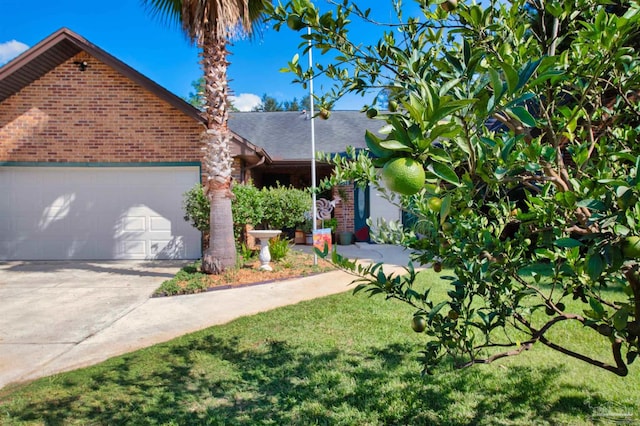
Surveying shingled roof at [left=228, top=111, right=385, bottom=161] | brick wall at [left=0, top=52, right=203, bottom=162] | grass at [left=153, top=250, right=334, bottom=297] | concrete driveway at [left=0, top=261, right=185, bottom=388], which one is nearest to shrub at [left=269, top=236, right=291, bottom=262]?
grass at [left=153, top=250, right=334, bottom=297]

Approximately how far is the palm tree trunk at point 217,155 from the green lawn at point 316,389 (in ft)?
11.9

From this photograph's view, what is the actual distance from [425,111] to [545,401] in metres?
3.25

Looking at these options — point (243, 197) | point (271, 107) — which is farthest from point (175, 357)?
point (271, 107)

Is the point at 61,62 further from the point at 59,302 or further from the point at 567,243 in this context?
the point at 567,243

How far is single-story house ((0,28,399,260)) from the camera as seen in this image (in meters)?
10.5

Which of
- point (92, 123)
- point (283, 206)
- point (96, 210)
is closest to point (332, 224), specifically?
point (283, 206)

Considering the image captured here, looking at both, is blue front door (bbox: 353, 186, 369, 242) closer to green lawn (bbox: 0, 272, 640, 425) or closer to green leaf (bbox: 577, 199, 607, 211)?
green lawn (bbox: 0, 272, 640, 425)

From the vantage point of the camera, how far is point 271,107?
63.3 m

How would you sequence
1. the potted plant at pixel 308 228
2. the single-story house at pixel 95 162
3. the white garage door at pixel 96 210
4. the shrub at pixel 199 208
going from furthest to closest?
the potted plant at pixel 308 228, the white garage door at pixel 96 210, the single-story house at pixel 95 162, the shrub at pixel 199 208

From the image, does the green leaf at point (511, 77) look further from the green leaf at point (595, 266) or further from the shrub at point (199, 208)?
the shrub at point (199, 208)

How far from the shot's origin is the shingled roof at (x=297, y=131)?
45.9 ft

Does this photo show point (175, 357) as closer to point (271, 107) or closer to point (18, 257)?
point (18, 257)

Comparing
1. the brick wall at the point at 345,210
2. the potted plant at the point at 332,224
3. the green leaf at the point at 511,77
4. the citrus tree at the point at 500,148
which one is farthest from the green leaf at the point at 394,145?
the brick wall at the point at 345,210

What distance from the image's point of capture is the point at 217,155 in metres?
8.09
